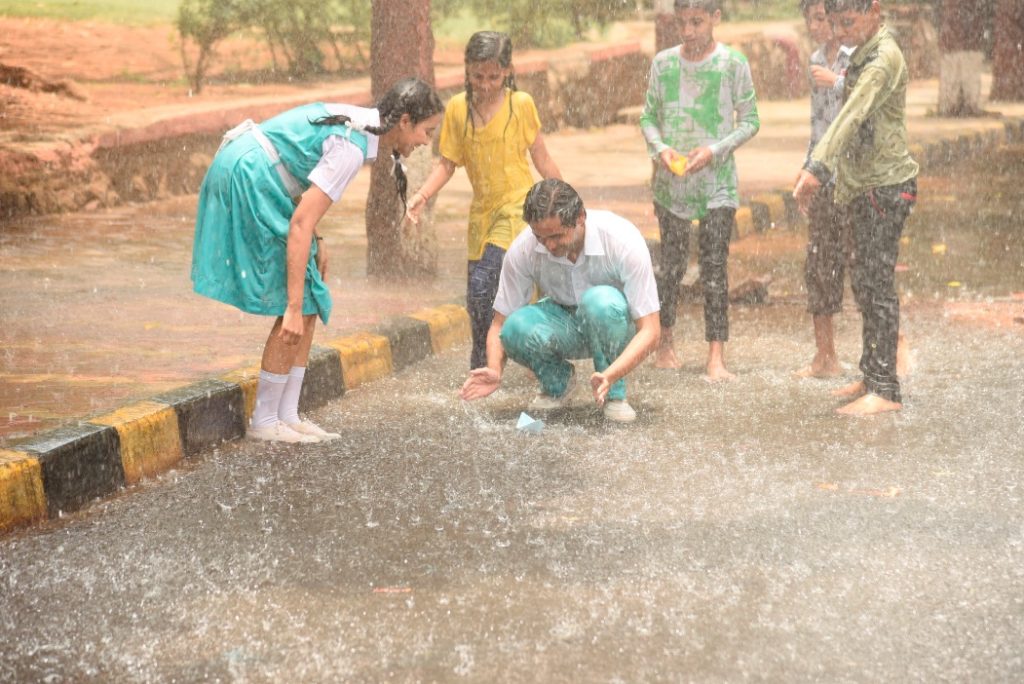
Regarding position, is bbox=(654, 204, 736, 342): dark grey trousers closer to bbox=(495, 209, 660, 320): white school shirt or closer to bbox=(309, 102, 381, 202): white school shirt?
bbox=(495, 209, 660, 320): white school shirt

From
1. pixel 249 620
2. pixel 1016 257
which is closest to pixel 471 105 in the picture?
pixel 249 620

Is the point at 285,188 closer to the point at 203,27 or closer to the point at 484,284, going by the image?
the point at 484,284

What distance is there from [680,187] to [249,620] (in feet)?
12.8

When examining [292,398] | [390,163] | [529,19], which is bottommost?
[292,398]

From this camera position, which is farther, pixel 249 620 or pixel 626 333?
pixel 626 333

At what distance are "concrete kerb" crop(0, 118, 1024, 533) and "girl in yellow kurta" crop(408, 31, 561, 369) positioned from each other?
0.73 meters

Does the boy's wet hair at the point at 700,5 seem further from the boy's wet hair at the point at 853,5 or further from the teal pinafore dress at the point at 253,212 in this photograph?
the teal pinafore dress at the point at 253,212

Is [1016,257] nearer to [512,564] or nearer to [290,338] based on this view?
[290,338]

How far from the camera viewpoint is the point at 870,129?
256 inches

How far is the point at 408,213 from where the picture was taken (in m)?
6.62

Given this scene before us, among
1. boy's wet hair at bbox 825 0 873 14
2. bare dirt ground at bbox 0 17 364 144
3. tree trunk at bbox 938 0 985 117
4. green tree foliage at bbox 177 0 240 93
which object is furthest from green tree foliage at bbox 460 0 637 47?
boy's wet hair at bbox 825 0 873 14

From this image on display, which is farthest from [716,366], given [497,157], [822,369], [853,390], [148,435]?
[148,435]

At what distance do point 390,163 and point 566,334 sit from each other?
326cm

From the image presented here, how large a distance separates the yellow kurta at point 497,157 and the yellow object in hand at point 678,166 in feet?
2.31
